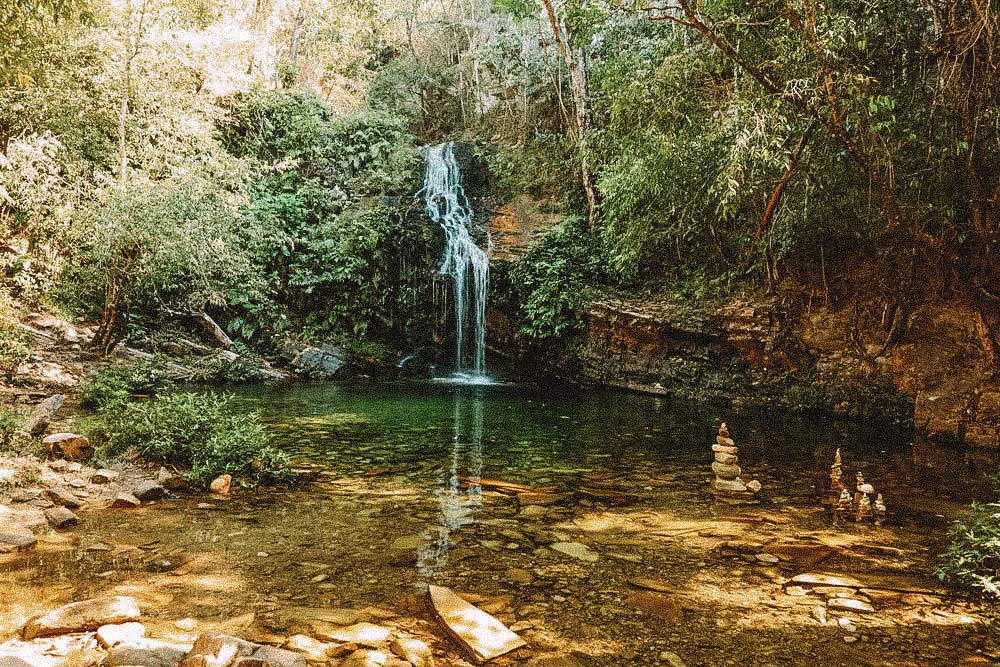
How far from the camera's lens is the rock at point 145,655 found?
204cm

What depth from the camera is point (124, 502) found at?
4.20 metres

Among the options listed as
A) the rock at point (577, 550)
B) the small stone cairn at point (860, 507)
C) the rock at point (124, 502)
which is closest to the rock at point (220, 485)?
the rock at point (124, 502)

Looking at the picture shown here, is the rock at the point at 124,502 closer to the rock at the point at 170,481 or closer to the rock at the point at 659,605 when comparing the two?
the rock at the point at 170,481

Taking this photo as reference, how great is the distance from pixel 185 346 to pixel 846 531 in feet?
45.1

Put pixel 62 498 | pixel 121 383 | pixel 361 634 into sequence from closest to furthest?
pixel 361 634, pixel 62 498, pixel 121 383

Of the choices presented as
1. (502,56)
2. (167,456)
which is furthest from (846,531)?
(502,56)

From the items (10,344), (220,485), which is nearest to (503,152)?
(10,344)

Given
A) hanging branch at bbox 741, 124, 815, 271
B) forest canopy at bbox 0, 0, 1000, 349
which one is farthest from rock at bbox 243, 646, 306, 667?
hanging branch at bbox 741, 124, 815, 271

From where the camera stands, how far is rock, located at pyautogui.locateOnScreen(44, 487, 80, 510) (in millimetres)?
4047

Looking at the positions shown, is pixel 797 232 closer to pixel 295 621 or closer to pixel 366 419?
pixel 366 419

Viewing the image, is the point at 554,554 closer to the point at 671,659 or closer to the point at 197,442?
the point at 671,659

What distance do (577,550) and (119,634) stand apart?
2.47m

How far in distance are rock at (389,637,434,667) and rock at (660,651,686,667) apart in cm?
98

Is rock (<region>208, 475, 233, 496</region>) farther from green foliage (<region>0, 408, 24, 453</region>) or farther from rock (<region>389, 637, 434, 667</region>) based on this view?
rock (<region>389, 637, 434, 667</region>)
